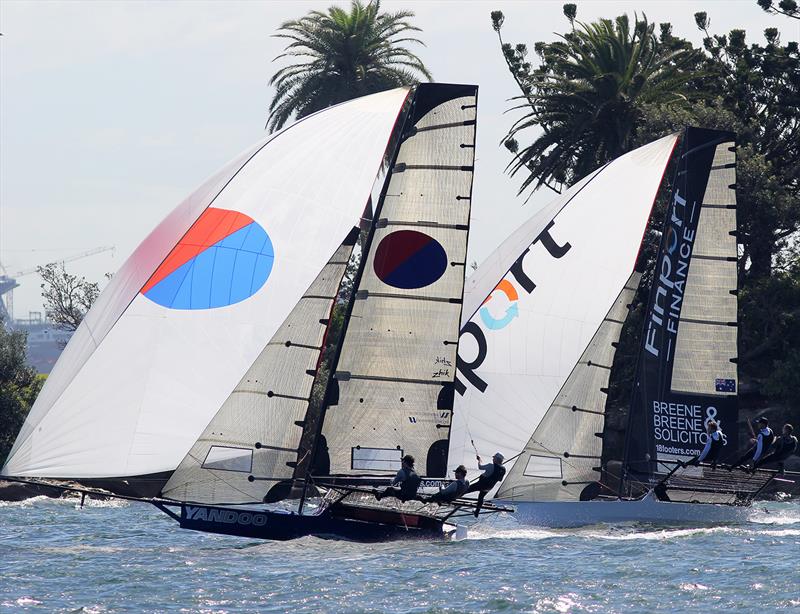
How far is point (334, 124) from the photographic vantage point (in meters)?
25.2

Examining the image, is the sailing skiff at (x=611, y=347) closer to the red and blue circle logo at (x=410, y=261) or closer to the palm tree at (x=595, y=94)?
the red and blue circle logo at (x=410, y=261)

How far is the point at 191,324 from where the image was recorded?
2309cm

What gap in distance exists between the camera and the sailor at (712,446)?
29594 millimetres

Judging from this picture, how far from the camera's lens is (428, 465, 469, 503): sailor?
24469 mm

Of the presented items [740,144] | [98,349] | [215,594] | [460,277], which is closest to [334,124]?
[460,277]

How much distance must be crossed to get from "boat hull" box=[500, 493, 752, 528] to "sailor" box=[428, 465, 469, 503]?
444 centimetres

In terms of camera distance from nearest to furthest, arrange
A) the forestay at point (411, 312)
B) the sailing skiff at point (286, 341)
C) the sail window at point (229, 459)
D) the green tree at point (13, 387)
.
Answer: the sailing skiff at point (286, 341), the sail window at point (229, 459), the forestay at point (411, 312), the green tree at point (13, 387)

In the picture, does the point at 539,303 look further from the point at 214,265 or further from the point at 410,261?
the point at 214,265

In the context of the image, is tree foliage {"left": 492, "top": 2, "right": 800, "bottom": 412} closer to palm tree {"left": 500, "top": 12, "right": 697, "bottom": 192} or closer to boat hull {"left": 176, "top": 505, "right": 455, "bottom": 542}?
palm tree {"left": 500, "top": 12, "right": 697, "bottom": 192}

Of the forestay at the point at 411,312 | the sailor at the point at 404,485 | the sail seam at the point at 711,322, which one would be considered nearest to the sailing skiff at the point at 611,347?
the sail seam at the point at 711,322

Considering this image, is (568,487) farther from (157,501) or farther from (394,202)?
(157,501)

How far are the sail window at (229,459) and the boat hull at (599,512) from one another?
22.5 feet

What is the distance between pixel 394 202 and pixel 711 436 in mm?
8800

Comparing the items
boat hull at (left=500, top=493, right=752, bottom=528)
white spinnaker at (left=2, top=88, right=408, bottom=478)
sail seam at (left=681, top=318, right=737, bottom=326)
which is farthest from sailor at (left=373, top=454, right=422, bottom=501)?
sail seam at (left=681, top=318, right=737, bottom=326)
